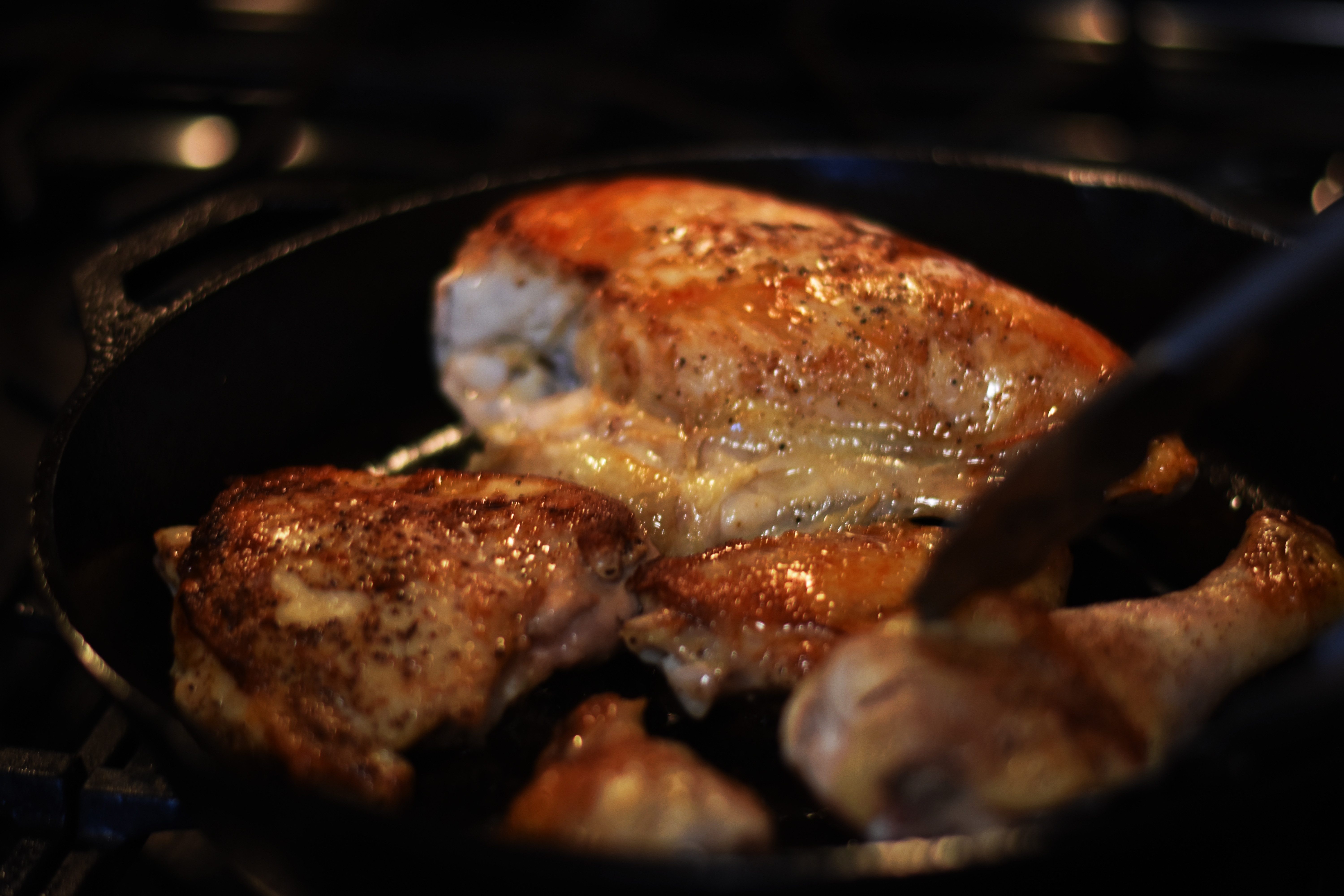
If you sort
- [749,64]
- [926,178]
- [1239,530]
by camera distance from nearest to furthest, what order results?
[1239,530], [926,178], [749,64]

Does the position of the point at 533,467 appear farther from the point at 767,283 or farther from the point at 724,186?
the point at 724,186

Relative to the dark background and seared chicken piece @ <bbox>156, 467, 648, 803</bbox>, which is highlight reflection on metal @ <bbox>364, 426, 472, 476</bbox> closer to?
seared chicken piece @ <bbox>156, 467, 648, 803</bbox>

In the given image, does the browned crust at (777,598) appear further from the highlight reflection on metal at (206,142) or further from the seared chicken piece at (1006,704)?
the highlight reflection on metal at (206,142)

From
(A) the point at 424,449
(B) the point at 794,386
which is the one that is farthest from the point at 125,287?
(B) the point at 794,386

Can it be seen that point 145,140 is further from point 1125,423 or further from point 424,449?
point 1125,423

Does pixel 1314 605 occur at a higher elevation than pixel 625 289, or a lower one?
lower

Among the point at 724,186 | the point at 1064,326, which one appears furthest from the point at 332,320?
the point at 1064,326

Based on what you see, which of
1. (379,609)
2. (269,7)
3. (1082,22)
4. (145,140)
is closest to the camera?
(379,609)
